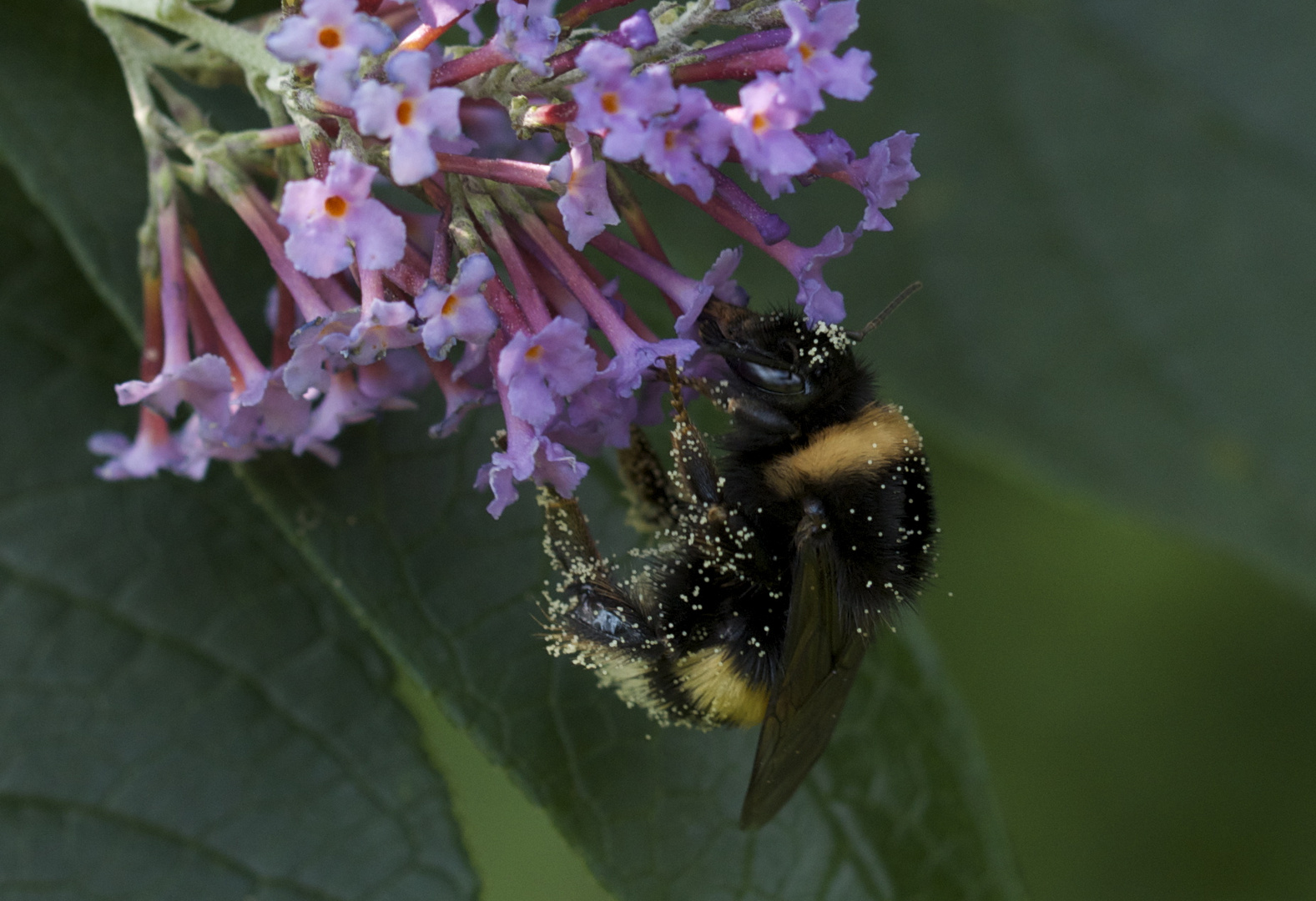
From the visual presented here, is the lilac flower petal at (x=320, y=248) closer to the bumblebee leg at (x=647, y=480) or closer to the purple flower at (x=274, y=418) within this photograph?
the purple flower at (x=274, y=418)

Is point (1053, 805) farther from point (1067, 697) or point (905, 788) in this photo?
point (905, 788)

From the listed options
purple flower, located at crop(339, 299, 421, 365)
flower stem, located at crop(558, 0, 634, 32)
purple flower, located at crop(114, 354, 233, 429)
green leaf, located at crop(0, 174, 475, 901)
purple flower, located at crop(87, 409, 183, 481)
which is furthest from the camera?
green leaf, located at crop(0, 174, 475, 901)

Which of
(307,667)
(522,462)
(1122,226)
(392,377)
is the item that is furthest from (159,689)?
(1122,226)

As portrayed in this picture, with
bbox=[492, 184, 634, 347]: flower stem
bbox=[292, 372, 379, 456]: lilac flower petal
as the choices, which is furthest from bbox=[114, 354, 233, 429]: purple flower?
bbox=[492, 184, 634, 347]: flower stem

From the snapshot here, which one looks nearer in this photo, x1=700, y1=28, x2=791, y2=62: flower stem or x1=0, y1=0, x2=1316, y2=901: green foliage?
x1=700, y1=28, x2=791, y2=62: flower stem

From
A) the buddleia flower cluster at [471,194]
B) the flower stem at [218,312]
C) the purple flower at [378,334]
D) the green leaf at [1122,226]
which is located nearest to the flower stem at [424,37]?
the buddleia flower cluster at [471,194]

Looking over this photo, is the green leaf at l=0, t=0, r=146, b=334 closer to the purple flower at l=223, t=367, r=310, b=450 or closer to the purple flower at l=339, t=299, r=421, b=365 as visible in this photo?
the purple flower at l=223, t=367, r=310, b=450
